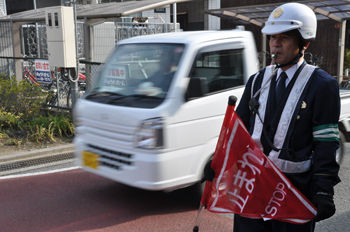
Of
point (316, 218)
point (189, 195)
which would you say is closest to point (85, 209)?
point (189, 195)

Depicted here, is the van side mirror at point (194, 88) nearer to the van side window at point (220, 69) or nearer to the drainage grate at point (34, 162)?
the van side window at point (220, 69)

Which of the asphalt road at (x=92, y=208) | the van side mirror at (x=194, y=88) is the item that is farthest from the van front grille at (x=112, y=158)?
the van side mirror at (x=194, y=88)

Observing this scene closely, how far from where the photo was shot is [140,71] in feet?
15.0

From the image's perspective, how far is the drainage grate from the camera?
20.8ft

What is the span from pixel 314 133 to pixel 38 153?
566 cm

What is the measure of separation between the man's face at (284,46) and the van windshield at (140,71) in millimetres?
2176

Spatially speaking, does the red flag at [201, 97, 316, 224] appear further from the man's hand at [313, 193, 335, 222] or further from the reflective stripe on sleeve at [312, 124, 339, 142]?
the reflective stripe on sleeve at [312, 124, 339, 142]

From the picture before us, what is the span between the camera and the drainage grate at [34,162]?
20.8 ft

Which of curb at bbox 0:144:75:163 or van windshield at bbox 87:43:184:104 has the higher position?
van windshield at bbox 87:43:184:104

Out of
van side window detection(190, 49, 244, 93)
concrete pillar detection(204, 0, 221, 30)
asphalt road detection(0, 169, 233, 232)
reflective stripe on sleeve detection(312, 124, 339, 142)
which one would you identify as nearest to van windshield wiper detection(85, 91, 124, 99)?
van side window detection(190, 49, 244, 93)

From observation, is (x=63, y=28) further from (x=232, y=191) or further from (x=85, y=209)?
(x=232, y=191)

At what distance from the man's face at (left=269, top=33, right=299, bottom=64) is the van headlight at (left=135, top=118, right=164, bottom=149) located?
2021 mm

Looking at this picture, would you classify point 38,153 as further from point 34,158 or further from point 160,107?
point 160,107

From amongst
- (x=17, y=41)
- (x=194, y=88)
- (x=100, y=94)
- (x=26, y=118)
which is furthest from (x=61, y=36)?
(x=194, y=88)
